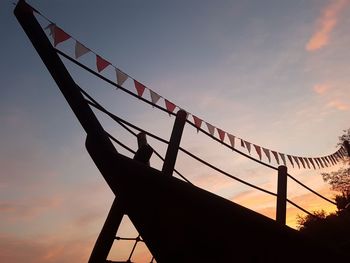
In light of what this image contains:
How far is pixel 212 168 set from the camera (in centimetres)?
495

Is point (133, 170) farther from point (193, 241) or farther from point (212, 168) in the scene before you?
point (212, 168)

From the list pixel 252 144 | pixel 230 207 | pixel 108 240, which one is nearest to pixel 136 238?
pixel 108 240

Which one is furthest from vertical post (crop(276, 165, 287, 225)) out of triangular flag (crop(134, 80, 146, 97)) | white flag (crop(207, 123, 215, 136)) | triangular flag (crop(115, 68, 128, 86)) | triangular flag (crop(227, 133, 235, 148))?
triangular flag (crop(115, 68, 128, 86))

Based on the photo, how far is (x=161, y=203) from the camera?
3.75 metres

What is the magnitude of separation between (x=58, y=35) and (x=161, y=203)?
3217mm

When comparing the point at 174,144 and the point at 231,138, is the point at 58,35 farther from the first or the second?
the point at 231,138

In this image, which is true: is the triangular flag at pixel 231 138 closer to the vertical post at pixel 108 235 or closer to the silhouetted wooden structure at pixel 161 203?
the silhouetted wooden structure at pixel 161 203

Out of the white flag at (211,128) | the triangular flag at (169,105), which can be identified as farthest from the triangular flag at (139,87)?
the white flag at (211,128)

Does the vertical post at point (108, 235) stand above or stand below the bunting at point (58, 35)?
below

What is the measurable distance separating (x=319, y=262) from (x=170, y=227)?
2996 mm

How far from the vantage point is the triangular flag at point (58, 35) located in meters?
5.07

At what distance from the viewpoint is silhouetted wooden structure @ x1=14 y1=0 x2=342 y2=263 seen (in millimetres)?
3680

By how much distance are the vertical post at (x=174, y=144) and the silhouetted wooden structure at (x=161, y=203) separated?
0.01 meters

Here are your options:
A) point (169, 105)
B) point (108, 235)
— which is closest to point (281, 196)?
point (169, 105)
